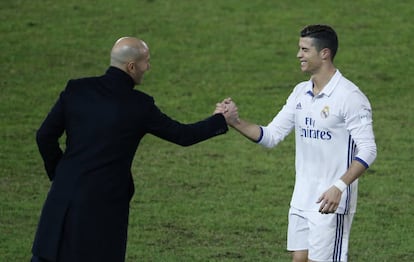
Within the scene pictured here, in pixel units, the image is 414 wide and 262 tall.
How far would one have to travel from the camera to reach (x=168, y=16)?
21922mm

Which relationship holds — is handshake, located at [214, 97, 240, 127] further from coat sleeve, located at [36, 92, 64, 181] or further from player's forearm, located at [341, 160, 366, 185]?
coat sleeve, located at [36, 92, 64, 181]

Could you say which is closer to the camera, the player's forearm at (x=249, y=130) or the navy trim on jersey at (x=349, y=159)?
the navy trim on jersey at (x=349, y=159)


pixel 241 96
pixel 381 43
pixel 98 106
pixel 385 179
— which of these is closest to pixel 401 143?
pixel 385 179

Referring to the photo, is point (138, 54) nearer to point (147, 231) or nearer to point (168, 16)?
point (147, 231)

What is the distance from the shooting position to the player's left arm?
28.0 feet

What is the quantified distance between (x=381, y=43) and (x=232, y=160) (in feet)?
19.6

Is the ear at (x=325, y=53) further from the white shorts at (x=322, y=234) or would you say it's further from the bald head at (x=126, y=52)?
the bald head at (x=126, y=52)

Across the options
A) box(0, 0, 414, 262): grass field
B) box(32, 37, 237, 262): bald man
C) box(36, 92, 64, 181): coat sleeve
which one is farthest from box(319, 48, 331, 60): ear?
box(0, 0, 414, 262): grass field

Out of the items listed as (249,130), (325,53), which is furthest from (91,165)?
(325,53)

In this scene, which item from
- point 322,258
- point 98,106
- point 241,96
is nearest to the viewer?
point 98,106

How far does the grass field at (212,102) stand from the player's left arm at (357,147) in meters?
3.26

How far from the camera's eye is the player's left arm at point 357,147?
28.0 feet

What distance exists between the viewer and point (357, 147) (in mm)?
8766

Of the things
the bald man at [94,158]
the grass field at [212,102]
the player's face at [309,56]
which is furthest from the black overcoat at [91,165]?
the grass field at [212,102]
